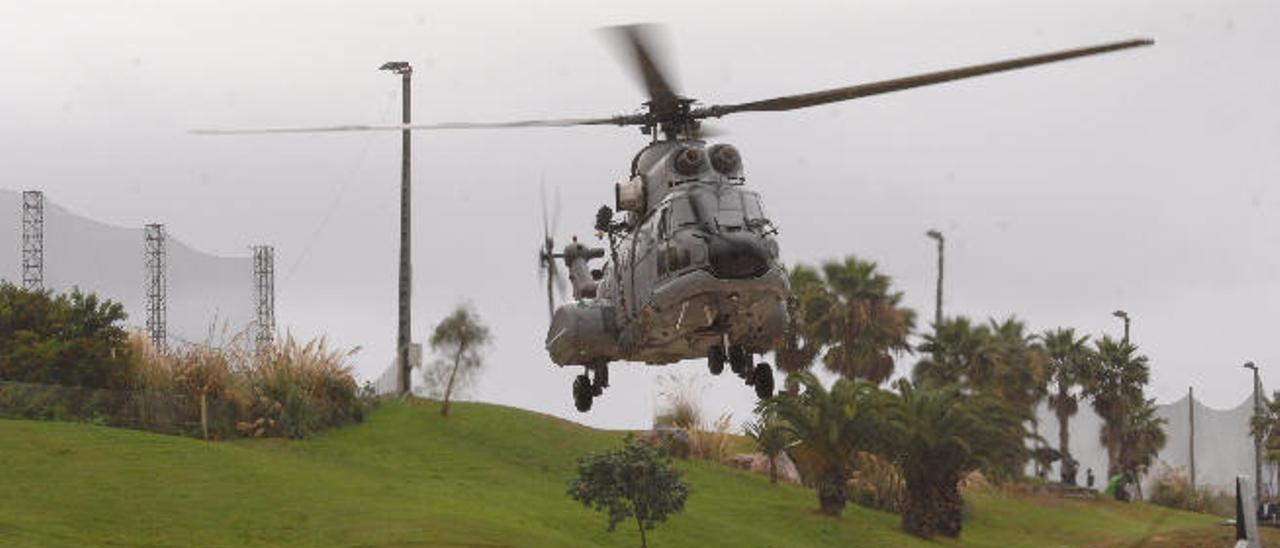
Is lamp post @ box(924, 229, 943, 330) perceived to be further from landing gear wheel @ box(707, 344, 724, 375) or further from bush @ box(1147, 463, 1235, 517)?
landing gear wheel @ box(707, 344, 724, 375)

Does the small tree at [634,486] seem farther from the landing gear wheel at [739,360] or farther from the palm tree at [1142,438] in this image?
the palm tree at [1142,438]

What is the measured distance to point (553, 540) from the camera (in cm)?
5300

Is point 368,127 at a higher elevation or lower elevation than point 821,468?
higher

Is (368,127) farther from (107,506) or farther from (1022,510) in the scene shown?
(1022,510)

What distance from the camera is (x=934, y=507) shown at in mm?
68500

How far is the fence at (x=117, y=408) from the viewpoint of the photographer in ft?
211

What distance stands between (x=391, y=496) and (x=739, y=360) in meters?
38.1

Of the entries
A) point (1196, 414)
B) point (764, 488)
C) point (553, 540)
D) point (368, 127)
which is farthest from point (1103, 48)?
point (1196, 414)

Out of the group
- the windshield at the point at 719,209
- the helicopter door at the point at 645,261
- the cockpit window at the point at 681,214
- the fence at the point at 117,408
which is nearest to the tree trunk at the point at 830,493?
the fence at the point at 117,408

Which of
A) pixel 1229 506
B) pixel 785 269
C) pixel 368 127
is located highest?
pixel 368 127

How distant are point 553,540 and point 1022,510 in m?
33.0

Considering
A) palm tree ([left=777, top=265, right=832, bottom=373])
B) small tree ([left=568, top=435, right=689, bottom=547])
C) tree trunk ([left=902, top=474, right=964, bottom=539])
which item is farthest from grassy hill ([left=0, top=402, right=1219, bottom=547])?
palm tree ([left=777, top=265, right=832, bottom=373])

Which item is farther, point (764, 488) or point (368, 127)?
point (764, 488)

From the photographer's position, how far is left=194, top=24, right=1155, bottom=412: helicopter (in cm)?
1920
